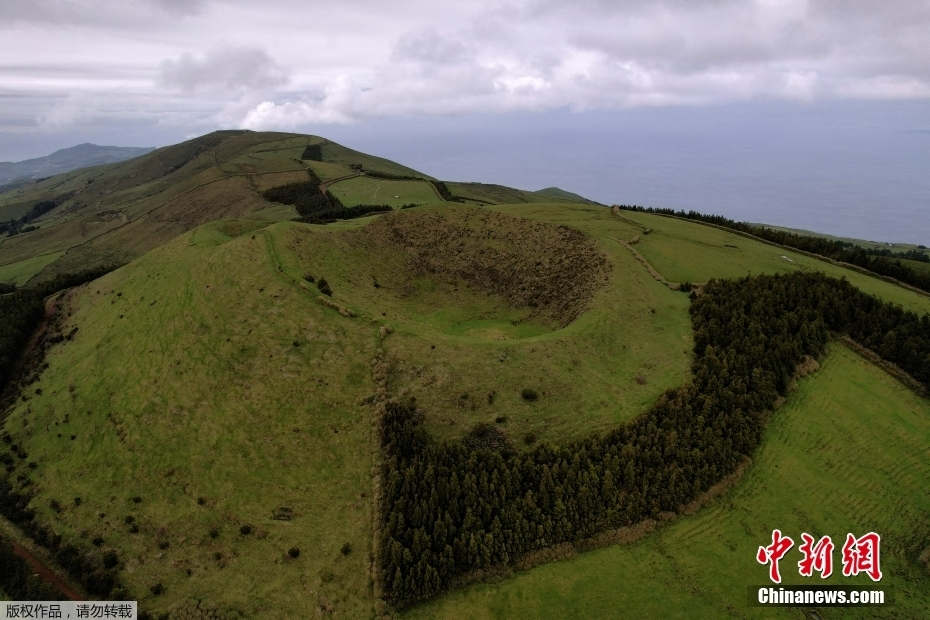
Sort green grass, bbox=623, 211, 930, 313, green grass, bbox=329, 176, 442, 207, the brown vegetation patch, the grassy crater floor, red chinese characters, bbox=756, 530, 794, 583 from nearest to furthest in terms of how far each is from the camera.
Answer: red chinese characters, bbox=756, 530, 794, 583 → the grassy crater floor → green grass, bbox=623, 211, 930, 313 → the brown vegetation patch → green grass, bbox=329, 176, 442, 207

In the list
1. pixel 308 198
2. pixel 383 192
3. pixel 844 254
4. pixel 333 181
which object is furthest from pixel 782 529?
pixel 333 181

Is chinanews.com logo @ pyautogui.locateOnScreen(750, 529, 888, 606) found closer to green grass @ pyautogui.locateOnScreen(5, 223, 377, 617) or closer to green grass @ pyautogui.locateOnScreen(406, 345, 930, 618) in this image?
green grass @ pyautogui.locateOnScreen(406, 345, 930, 618)

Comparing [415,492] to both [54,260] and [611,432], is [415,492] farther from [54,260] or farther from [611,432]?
[54,260]

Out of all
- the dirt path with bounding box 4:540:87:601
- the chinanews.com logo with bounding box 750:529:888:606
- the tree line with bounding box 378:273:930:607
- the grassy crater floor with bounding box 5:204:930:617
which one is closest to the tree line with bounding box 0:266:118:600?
the dirt path with bounding box 4:540:87:601

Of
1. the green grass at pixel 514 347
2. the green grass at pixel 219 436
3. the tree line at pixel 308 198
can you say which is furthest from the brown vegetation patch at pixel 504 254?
the tree line at pixel 308 198

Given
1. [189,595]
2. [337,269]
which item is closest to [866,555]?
[189,595]

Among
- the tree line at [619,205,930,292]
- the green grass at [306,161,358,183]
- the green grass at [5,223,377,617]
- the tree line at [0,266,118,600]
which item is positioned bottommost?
the tree line at [0,266,118,600]
